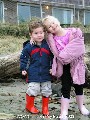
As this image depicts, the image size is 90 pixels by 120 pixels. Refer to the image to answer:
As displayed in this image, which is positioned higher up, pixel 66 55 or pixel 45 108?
pixel 66 55

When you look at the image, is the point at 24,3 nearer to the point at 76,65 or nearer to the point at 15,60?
the point at 15,60

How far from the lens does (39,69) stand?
5.75 m

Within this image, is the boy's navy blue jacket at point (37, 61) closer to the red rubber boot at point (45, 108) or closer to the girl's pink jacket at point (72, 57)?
the girl's pink jacket at point (72, 57)

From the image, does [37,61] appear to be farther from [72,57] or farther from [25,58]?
[72,57]

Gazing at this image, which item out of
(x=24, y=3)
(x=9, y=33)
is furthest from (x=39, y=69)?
(x=24, y=3)

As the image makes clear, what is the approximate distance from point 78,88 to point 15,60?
114 inches

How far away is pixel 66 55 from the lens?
5641mm

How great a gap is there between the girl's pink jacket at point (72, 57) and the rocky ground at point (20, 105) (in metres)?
0.58

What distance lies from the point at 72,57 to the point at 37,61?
0.50 metres

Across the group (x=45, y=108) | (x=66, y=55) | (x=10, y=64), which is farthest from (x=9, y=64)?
(x=66, y=55)

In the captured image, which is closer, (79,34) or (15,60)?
(79,34)

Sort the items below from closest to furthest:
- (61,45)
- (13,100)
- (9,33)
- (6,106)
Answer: (61,45)
(6,106)
(13,100)
(9,33)

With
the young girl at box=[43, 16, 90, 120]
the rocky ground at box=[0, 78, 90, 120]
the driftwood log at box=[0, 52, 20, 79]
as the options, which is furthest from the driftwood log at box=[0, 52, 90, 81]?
the young girl at box=[43, 16, 90, 120]

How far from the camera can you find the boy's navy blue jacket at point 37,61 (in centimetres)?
576
